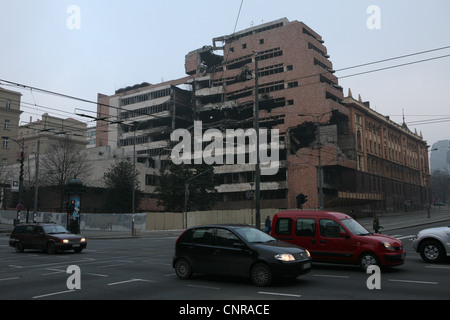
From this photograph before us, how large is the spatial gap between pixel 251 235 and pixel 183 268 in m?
2.08

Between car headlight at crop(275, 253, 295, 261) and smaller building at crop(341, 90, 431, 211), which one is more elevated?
smaller building at crop(341, 90, 431, 211)

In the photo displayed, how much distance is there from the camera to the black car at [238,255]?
29.2ft

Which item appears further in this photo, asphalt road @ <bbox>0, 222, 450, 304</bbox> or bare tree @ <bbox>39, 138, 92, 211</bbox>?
bare tree @ <bbox>39, 138, 92, 211</bbox>

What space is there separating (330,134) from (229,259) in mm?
57986

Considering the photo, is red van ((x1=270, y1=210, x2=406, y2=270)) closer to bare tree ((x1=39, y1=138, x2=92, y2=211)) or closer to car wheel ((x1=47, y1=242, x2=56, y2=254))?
car wheel ((x1=47, y1=242, x2=56, y2=254))

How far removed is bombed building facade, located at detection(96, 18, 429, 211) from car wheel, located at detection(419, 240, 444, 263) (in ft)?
149

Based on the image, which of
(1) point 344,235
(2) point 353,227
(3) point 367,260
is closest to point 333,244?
(1) point 344,235

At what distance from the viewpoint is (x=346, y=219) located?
1188 cm

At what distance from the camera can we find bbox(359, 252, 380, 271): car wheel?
1075 centimetres

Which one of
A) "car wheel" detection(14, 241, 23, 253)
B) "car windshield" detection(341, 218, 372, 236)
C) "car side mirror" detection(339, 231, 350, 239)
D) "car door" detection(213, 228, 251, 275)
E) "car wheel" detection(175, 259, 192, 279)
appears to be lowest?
"car wheel" detection(14, 241, 23, 253)

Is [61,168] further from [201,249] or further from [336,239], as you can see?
[336,239]

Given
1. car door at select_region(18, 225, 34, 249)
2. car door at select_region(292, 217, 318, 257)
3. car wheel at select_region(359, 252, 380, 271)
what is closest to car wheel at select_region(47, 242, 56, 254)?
car door at select_region(18, 225, 34, 249)
